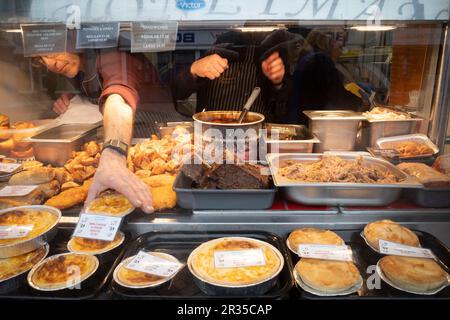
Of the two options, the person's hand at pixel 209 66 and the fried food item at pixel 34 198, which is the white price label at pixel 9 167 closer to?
the fried food item at pixel 34 198

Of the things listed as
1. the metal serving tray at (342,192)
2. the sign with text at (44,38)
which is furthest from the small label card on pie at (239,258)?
the sign with text at (44,38)

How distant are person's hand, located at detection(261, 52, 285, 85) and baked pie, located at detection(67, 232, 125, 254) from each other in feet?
4.35

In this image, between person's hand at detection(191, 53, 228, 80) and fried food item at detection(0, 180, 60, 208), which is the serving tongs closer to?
person's hand at detection(191, 53, 228, 80)

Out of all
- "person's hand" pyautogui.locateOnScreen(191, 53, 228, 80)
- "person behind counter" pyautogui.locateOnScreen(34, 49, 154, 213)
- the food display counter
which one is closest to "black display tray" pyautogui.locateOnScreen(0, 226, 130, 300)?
the food display counter

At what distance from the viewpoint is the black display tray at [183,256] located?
135 centimetres

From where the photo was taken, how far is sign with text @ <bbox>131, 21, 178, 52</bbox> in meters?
1.67

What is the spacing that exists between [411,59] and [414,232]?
1077mm

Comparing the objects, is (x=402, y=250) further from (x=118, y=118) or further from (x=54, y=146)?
(x=54, y=146)

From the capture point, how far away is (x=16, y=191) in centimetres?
189

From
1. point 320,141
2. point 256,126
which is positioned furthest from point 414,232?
point 256,126

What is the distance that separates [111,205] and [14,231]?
44cm

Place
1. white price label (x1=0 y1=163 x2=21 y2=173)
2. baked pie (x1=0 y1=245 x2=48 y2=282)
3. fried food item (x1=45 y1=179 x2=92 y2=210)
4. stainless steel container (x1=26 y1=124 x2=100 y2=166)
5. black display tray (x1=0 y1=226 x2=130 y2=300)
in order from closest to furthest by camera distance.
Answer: black display tray (x1=0 y1=226 x2=130 y2=300)
baked pie (x1=0 y1=245 x2=48 y2=282)
fried food item (x1=45 y1=179 x2=92 y2=210)
white price label (x1=0 y1=163 x2=21 y2=173)
stainless steel container (x1=26 y1=124 x2=100 y2=166)
